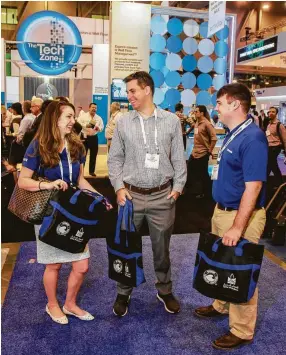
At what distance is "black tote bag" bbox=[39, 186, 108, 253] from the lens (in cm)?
246

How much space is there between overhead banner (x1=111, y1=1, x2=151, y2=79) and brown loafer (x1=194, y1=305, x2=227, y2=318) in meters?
5.72

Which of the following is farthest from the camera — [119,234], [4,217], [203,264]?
[4,217]

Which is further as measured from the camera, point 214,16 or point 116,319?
point 214,16

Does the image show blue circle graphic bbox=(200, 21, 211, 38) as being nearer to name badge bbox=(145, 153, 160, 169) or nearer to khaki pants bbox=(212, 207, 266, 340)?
name badge bbox=(145, 153, 160, 169)

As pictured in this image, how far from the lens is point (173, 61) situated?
27.9ft

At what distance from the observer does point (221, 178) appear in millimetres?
2441

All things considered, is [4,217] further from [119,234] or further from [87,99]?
[87,99]

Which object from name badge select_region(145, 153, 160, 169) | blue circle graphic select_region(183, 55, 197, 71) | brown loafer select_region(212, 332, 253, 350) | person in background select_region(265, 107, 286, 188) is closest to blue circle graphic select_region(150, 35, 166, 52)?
blue circle graphic select_region(183, 55, 197, 71)

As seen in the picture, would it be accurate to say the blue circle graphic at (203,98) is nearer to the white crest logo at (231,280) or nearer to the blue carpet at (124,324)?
the blue carpet at (124,324)

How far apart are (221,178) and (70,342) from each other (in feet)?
4.33

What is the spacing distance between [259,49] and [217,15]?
7820 millimetres

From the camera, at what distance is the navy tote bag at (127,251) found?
2.72 meters

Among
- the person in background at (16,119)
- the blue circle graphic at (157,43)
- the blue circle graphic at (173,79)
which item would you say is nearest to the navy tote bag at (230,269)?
the blue circle graphic at (157,43)

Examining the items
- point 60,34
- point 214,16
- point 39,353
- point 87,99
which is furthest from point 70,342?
point 87,99
